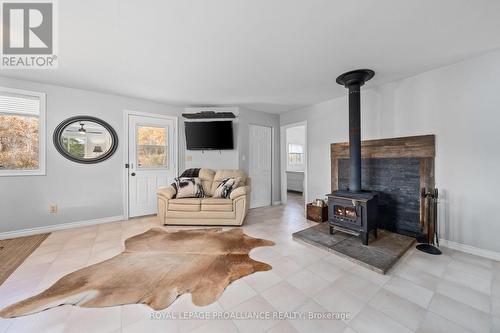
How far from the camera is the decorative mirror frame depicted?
313 centimetres

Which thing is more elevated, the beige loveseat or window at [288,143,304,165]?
window at [288,143,304,165]

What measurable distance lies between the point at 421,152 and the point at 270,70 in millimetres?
2427

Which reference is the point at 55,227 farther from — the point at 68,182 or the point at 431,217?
the point at 431,217

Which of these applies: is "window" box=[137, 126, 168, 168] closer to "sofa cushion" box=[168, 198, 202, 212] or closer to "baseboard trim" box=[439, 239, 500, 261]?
"sofa cushion" box=[168, 198, 202, 212]

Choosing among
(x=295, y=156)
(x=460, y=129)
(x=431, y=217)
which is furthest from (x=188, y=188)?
(x=295, y=156)

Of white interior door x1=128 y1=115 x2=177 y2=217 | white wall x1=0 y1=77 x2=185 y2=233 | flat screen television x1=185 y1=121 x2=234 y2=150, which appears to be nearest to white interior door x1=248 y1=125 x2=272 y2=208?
flat screen television x1=185 y1=121 x2=234 y2=150

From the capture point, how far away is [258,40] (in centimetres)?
199

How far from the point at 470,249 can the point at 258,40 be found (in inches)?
138

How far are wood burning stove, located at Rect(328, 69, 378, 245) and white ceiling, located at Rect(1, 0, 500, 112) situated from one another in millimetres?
186

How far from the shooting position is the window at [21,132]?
2.82 metres

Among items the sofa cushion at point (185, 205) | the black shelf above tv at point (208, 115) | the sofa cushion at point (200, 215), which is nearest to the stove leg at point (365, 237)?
the sofa cushion at point (200, 215)

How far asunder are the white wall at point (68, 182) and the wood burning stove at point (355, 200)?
379 centimetres

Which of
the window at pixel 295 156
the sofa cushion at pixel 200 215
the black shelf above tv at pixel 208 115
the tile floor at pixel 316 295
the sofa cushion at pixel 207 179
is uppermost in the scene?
the black shelf above tv at pixel 208 115

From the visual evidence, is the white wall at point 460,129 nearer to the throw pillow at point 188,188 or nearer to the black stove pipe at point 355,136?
the black stove pipe at point 355,136
